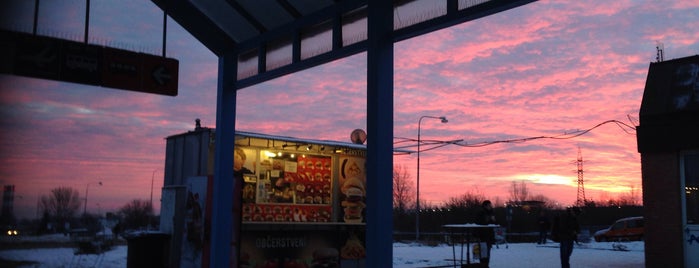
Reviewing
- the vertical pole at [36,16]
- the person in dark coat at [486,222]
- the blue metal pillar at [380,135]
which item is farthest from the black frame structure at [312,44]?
the person in dark coat at [486,222]

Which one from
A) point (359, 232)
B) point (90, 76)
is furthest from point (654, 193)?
point (90, 76)

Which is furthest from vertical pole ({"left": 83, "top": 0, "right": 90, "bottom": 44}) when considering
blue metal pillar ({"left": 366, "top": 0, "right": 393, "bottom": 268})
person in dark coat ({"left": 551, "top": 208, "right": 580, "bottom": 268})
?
person in dark coat ({"left": 551, "top": 208, "right": 580, "bottom": 268})

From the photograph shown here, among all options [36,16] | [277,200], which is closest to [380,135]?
[36,16]

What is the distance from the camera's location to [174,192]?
1557cm

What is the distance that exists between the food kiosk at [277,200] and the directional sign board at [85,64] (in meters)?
4.34

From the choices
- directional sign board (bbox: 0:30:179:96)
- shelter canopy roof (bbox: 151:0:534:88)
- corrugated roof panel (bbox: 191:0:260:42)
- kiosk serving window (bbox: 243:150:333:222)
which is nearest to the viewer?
shelter canopy roof (bbox: 151:0:534:88)

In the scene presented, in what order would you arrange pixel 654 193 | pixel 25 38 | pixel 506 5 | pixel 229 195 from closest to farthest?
1. pixel 506 5
2. pixel 25 38
3. pixel 229 195
4. pixel 654 193

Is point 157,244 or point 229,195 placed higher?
point 229,195

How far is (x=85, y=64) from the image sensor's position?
8.76m

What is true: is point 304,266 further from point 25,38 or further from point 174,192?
point 25,38

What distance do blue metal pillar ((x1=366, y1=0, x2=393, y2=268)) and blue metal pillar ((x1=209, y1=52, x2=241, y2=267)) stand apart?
3776mm

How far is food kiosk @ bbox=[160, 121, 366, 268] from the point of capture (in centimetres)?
1417

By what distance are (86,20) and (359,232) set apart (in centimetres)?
918

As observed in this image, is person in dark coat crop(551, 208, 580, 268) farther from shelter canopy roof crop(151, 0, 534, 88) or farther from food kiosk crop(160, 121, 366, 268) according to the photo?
shelter canopy roof crop(151, 0, 534, 88)
